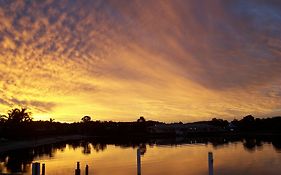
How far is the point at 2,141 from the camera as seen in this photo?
3829 inches

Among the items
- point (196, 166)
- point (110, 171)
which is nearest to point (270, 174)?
point (196, 166)

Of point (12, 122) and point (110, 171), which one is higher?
point (12, 122)

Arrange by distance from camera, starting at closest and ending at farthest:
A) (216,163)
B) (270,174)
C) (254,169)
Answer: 1. (270,174)
2. (254,169)
3. (216,163)

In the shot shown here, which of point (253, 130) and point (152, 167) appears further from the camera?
point (253, 130)

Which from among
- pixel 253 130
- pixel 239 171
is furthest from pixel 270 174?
pixel 253 130

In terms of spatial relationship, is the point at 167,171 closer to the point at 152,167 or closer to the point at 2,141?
the point at 152,167

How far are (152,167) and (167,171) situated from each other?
4845 millimetres

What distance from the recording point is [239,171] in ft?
144

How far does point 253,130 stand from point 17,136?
405 feet

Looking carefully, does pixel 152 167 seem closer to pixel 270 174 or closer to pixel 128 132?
pixel 270 174

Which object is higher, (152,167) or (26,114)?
(26,114)

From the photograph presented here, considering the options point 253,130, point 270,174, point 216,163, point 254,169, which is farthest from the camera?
point 253,130

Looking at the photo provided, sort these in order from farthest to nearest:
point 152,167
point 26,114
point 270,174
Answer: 1. point 26,114
2. point 152,167
3. point 270,174

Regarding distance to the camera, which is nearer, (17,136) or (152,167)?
(152,167)
